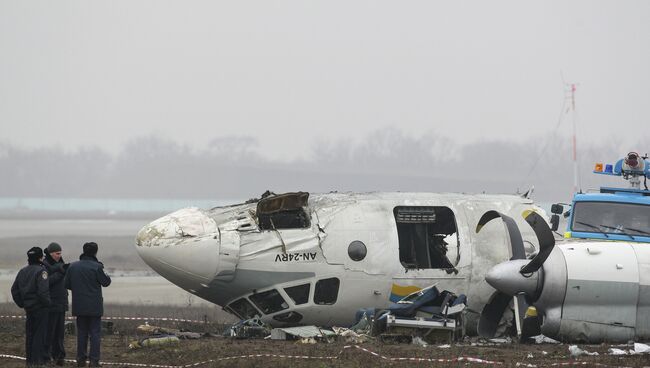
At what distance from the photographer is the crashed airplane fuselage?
21781mm

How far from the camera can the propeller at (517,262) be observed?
20.8m

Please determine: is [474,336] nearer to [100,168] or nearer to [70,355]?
[70,355]

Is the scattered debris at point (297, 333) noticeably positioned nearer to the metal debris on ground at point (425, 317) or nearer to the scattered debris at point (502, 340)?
the metal debris on ground at point (425, 317)

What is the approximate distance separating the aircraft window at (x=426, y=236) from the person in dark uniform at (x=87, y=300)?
22.2ft

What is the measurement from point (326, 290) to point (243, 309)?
1775 millimetres

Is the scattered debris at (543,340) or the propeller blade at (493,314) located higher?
the propeller blade at (493,314)

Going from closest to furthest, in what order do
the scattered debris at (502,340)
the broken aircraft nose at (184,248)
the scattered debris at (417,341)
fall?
the scattered debris at (417,341), the scattered debris at (502,340), the broken aircraft nose at (184,248)

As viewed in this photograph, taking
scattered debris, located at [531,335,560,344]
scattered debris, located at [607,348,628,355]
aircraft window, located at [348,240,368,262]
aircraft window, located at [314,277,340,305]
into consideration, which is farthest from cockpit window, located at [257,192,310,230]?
scattered debris, located at [607,348,628,355]

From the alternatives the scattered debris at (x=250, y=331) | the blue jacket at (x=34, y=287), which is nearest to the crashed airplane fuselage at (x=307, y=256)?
the scattered debris at (x=250, y=331)

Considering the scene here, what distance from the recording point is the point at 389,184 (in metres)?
146

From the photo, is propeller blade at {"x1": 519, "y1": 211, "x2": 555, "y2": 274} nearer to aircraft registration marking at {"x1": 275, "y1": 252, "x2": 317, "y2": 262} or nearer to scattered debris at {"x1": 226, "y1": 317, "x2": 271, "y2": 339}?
aircraft registration marking at {"x1": 275, "y1": 252, "x2": 317, "y2": 262}

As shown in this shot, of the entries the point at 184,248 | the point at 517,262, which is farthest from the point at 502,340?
the point at 184,248

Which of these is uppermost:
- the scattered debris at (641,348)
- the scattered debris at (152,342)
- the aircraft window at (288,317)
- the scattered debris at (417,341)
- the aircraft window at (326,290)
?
the aircraft window at (326,290)

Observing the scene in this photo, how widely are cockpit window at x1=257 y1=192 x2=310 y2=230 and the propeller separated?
11.8ft
